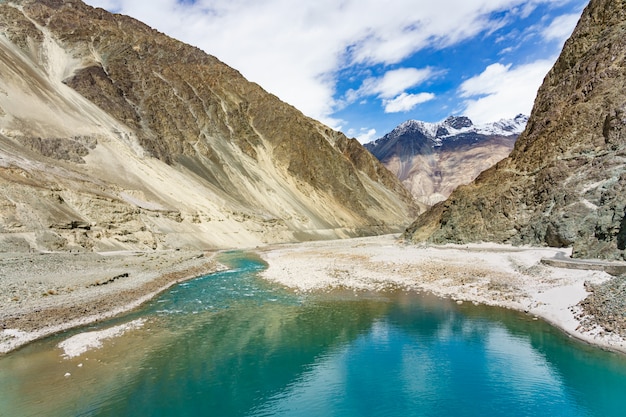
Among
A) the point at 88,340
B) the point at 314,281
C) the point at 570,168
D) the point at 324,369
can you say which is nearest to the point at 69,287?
the point at 88,340

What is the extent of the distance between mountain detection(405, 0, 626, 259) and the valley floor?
3.44 metres

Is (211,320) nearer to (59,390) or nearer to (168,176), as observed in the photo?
(59,390)

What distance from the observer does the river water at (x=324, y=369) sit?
440 inches

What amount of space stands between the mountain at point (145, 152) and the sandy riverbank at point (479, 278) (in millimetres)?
22204

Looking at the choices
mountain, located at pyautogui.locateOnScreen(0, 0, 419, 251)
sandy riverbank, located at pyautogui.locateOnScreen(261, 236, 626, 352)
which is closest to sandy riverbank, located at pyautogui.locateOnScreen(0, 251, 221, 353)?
mountain, located at pyautogui.locateOnScreen(0, 0, 419, 251)

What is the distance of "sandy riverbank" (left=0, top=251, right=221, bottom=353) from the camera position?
1741cm

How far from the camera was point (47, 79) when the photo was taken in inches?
3125

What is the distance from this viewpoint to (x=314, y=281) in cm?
3050

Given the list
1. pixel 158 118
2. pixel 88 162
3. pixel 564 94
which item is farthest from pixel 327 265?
pixel 158 118

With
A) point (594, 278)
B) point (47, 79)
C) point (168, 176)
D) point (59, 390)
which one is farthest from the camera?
point (47, 79)

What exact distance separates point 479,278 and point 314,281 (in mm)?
11504

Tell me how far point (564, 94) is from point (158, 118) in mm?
77244

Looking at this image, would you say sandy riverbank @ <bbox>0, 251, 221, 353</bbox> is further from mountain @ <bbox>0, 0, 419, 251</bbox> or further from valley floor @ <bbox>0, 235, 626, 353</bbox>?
mountain @ <bbox>0, 0, 419, 251</bbox>

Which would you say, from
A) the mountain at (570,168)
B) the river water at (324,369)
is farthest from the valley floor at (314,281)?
the mountain at (570,168)
